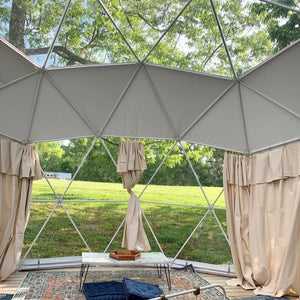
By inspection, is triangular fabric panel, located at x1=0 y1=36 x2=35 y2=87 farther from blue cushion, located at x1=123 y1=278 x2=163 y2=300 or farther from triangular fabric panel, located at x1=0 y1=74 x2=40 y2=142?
blue cushion, located at x1=123 y1=278 x2=163 y2=300

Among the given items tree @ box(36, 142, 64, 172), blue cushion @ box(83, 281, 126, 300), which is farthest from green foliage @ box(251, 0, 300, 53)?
tree @ box(36, 142, 64, 172)

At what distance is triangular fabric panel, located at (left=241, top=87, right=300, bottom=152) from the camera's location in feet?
21.7

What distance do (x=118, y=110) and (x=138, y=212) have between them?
8.28 ft

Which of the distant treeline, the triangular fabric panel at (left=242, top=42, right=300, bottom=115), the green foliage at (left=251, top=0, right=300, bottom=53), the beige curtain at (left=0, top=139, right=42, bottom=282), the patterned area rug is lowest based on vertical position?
the patterned area rug

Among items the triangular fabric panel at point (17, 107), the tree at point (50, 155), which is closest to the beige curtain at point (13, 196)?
the triangular fabric panel at point (17, 107)

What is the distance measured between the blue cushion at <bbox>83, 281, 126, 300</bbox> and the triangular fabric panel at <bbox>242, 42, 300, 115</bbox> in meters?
4.46

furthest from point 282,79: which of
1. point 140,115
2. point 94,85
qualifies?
point 94,85

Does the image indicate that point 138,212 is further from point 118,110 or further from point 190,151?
point 190,151

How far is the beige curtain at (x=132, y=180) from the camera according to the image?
818 cm

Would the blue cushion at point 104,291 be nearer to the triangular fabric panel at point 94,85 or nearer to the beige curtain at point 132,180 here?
the beige curtain at point 132,180

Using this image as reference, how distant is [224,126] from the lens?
25.4 feet

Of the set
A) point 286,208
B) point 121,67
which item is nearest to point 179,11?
point 121,67

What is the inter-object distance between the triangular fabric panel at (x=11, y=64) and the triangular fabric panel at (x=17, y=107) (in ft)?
0.72

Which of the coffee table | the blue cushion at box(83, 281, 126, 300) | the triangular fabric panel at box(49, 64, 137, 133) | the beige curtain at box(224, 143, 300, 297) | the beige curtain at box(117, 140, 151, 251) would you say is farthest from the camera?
the beige curtain at box(117, 140, 151, 251)
